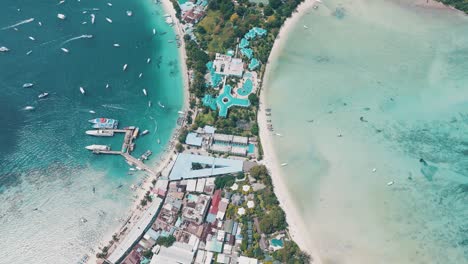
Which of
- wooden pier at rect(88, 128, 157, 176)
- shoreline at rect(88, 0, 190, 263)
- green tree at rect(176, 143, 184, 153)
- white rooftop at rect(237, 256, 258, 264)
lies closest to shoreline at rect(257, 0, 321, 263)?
white rooftop at rect(237, 256, 258, 264)

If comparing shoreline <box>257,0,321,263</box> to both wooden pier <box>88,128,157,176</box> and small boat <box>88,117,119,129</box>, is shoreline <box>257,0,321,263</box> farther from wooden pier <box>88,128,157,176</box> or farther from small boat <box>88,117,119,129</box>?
small boat <box>88,117,119,129</box>

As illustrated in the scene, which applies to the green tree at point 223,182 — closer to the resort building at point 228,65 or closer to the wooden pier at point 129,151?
the wooden pier at point 129,151

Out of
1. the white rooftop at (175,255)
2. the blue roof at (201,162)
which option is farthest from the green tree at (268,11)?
the white rooftop at (175,255)

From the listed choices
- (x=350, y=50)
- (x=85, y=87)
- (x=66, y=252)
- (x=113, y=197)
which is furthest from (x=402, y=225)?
(x=85, y=87)

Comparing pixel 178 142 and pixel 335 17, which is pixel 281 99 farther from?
pixel 335 17

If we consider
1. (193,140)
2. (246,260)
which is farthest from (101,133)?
(246,260)

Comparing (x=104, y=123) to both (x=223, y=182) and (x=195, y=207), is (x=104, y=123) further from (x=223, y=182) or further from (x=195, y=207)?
(x=223, y=182)
